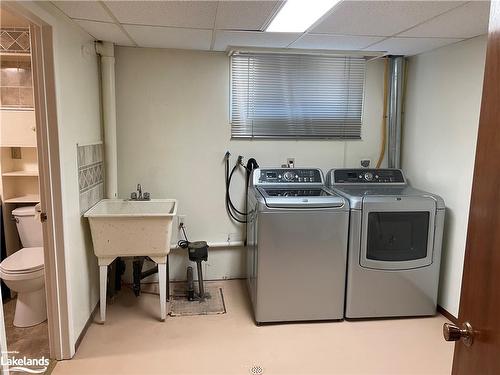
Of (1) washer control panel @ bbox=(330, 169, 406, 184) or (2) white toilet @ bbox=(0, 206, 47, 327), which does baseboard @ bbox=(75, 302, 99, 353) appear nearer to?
(2) white toilet @ bbox=(0, 206, 47, 327)

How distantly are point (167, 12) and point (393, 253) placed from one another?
234cm

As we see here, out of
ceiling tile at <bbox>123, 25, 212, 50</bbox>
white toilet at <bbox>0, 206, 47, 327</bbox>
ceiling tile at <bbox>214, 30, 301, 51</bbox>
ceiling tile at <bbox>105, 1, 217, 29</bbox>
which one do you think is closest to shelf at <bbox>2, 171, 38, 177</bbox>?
white toilet at <bbox>0, 206, 47, 327</bbox>

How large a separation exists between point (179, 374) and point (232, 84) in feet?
7.84

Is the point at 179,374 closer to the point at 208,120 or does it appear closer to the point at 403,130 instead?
the point at 208,120

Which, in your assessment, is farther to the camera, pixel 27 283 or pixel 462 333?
pixel 27 283

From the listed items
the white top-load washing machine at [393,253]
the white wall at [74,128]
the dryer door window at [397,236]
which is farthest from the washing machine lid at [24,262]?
the dryer door window at [397,236]

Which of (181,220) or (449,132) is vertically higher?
(449,132)

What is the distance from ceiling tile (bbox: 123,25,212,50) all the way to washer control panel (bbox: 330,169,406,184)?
162cm

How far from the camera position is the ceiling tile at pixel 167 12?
206cm

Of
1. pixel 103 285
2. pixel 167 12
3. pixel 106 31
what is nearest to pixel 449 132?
pixel 167 12

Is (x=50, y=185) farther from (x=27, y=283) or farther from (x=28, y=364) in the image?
(x=28, y=364)

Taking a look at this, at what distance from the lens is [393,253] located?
9.63 ft

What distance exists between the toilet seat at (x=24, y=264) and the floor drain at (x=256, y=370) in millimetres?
1683

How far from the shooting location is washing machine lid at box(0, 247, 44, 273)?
8.82 ft
